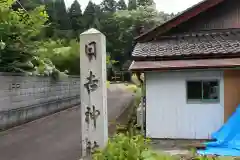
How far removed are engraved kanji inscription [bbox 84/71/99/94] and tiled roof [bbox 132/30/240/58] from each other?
3.29 m

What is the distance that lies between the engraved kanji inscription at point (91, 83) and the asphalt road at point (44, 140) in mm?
2358

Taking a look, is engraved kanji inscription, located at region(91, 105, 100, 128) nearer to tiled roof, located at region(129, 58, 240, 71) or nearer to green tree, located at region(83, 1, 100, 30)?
tiled roof, located at region(129, 58, 240, 71)

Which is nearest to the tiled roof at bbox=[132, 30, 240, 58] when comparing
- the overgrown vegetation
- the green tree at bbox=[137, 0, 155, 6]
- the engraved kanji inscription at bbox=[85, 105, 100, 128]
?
the overgrown vegetation

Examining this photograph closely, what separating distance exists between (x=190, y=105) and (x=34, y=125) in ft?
22.3

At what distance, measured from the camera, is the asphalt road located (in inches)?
323

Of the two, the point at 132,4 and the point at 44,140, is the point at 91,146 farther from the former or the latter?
the point at 132,4

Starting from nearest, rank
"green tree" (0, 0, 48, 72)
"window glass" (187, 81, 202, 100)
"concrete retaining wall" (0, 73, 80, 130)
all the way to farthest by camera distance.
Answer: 1. "window glass" (187, 81, 202, 100)
2. "concrete retaining wall" (0, 73, 80, 130)
3. "green tree" (0, 0, 48, 72)

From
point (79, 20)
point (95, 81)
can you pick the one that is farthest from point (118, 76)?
point (95, 81)

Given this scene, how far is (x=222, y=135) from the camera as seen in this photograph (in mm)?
8547

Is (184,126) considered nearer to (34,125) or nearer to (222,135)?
(222,135)

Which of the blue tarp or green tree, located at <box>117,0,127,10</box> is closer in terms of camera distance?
the blue tarp

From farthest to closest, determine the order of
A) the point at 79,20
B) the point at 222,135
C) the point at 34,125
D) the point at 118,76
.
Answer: the point at 79,20
the point at 118,76
the point at 34,125
the point at 222,135

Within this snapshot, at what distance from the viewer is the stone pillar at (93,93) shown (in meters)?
6.53

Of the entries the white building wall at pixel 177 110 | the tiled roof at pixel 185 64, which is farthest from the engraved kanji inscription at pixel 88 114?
the white building wall at pixel 177 110
